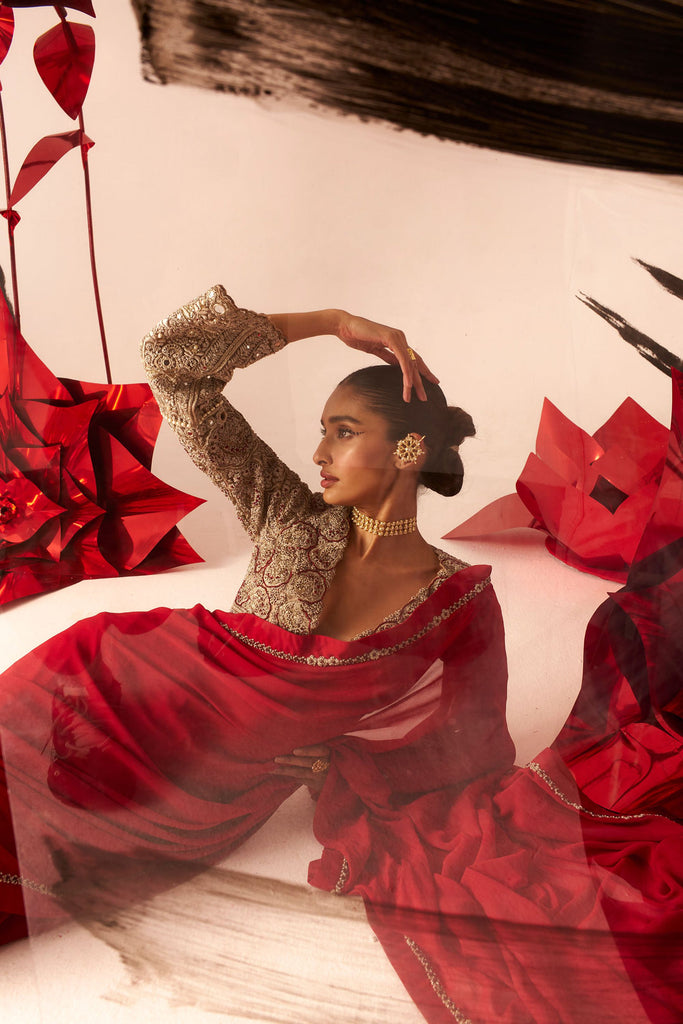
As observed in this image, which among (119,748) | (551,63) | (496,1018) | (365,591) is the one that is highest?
(551,63)

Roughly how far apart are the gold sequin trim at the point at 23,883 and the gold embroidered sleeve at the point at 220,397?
351mm

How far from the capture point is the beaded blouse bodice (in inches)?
22.2

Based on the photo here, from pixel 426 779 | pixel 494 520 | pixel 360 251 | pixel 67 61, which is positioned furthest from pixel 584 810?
pixel 67 61

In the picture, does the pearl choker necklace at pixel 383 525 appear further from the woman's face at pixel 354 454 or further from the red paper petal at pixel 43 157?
the red paper petal at pixel 43 157

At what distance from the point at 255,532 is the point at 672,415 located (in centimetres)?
35

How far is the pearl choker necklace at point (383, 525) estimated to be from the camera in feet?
1.98

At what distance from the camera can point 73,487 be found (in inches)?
26.7

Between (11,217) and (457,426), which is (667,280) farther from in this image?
(11,217)

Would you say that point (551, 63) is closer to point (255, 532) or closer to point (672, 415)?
point (672, 415)

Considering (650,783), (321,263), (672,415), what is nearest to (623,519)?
(672,415)

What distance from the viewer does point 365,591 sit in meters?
0.61

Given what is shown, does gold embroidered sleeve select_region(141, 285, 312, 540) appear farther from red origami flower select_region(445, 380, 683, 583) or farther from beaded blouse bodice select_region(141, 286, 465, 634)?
red origami flower select_region(445, 380, 683, 583)

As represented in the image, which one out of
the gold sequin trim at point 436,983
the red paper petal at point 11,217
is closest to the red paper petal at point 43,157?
the red paper petal at point 11,217

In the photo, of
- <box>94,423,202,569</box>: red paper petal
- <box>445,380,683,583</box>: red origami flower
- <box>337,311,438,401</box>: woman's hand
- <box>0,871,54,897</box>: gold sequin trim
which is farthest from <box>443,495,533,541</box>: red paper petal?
<box>0,871,54,897</box>: gold sequin trim
